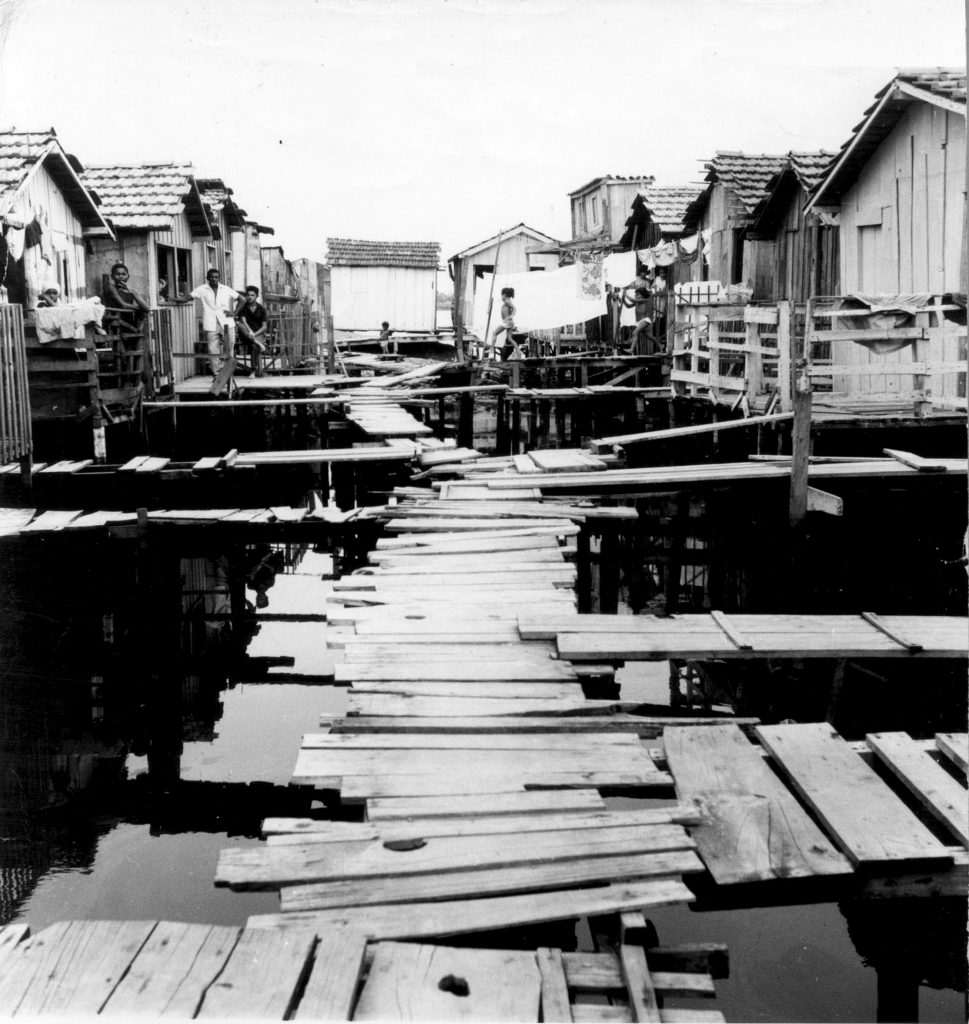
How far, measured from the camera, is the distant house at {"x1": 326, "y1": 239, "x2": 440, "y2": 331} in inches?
1501

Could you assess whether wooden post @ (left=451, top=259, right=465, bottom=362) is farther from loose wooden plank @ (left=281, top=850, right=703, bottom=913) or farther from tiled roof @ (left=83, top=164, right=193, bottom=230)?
loose wooden plank @ (left=281, top=850, right=703, bottom=913)

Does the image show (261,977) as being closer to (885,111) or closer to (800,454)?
(800,454)

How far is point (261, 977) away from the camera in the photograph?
10.1ft

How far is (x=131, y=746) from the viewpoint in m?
6.68

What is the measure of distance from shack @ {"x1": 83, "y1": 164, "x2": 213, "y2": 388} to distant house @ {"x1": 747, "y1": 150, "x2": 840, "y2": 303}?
957 cm

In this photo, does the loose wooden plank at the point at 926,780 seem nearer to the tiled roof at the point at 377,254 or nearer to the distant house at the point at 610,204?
the distant house at the point at 610,204

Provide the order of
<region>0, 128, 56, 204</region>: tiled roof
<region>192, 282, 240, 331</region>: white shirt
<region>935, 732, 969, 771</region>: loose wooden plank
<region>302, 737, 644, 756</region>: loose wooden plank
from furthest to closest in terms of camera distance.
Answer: <region>192, 282, 240, 331</region>: white shirt < <region>0, 128, 56, 204</region>: tiled roof < <region>935, 732, 969, 771</region>: loose wooden plank < <region>302, 737, 644, 756</region>: loose wooden plank

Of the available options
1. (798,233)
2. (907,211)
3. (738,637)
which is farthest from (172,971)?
(798,233)

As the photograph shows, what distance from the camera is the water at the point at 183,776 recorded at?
176 inches

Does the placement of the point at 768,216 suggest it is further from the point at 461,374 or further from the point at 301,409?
the point at 301,409

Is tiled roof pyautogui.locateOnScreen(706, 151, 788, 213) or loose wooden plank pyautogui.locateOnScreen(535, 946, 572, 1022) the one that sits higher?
tiled roof pyautogui.locateOnScreen(706, 151, 788, 213)

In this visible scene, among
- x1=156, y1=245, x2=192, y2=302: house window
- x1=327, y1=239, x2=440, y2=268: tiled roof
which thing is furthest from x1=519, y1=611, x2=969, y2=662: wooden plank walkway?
x1=327, y1=239, x2=440, y2=268: tiled roof

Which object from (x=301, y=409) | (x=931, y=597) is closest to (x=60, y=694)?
(x=931, y=597)

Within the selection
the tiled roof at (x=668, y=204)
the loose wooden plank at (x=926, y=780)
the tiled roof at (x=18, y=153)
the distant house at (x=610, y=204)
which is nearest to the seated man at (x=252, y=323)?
the tiled roof at (x=18, y=153)
